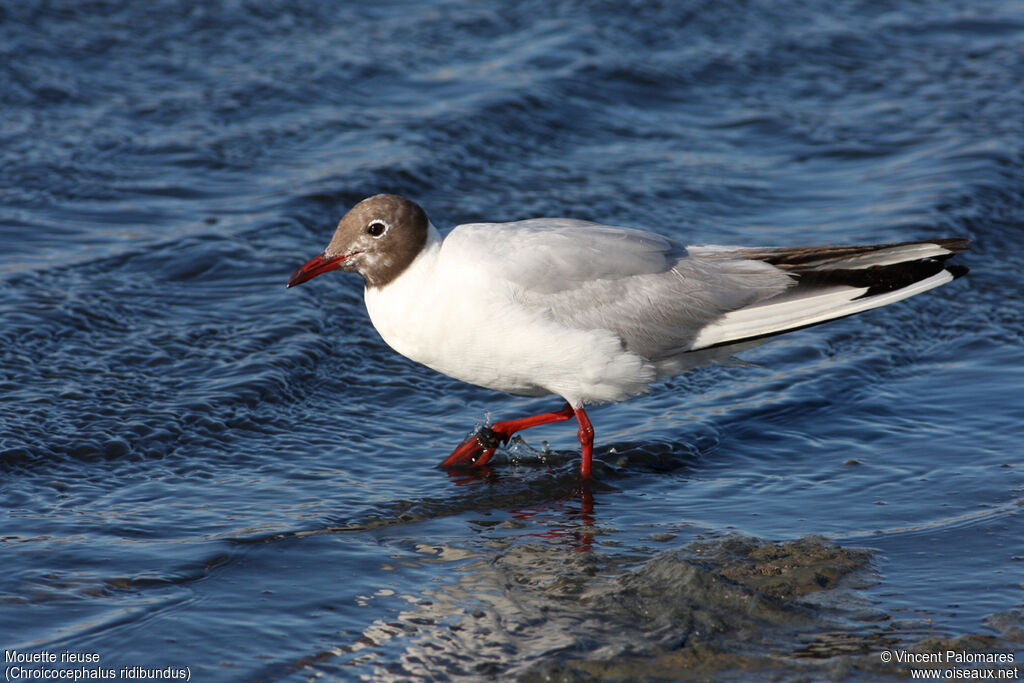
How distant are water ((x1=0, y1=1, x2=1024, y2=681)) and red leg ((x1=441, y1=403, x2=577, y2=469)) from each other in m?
0.12

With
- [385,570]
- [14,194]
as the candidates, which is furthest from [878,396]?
[14,194]

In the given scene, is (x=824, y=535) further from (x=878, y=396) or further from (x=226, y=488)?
(x=226, y=488)

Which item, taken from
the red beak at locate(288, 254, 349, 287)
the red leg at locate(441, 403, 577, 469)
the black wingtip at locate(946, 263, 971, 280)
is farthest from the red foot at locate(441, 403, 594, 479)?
the black wingtip at locate(946, 263, 971, 280)

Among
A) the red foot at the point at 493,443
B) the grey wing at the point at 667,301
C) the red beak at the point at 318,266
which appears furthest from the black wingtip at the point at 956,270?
the red beak at the point at 318,266

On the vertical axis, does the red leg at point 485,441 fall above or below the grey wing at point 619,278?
below

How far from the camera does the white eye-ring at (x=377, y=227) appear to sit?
6.12 m

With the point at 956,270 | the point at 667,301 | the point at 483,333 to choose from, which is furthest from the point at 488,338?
the point at 956,270

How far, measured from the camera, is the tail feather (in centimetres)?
620

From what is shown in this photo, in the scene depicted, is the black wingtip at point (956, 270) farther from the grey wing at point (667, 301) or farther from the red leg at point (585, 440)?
the red leg at point (585, 440)

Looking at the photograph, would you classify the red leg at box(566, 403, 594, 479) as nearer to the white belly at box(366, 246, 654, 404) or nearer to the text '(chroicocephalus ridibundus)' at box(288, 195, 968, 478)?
the text '(chroicocephalus ridibundus)' at box(288, 195, 968, 478)

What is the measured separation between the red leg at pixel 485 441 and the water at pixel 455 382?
117mm

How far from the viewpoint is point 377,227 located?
6137 mm

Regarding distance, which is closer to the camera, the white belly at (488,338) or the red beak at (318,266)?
the white belly at (488,338)

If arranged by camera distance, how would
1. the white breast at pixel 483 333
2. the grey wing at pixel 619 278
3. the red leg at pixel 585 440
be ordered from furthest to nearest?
the red leg at pixel 585 440 → the grey wing at pixel 619 278 → the white breast at pixel 483 333
